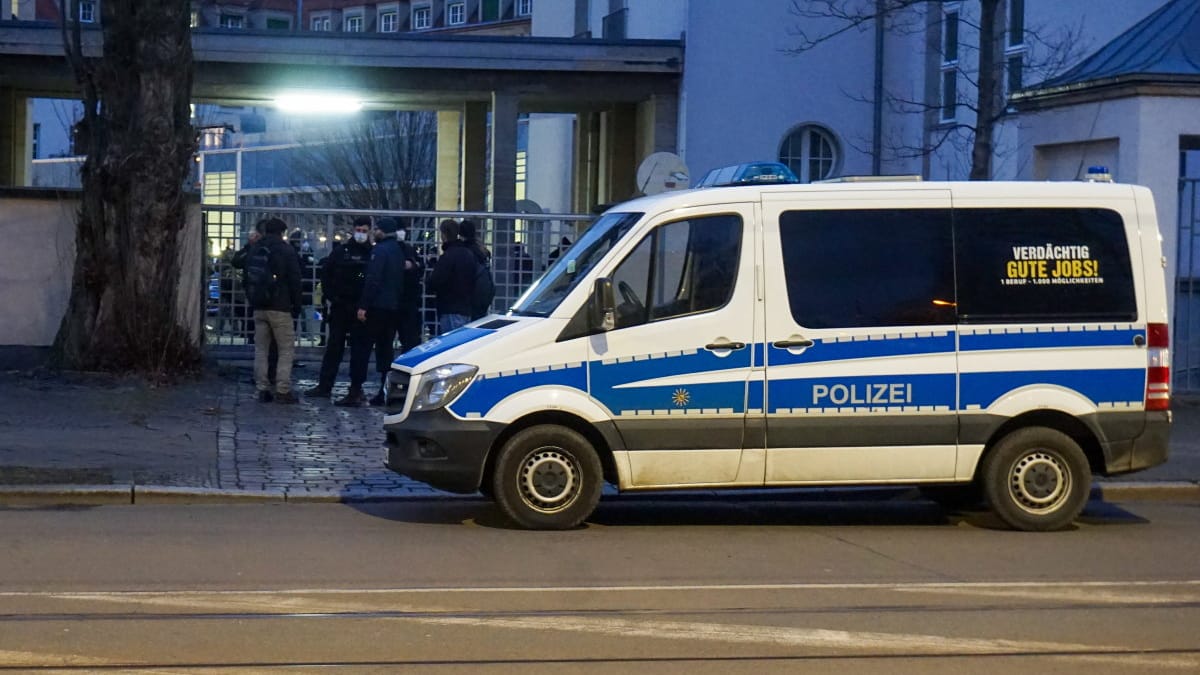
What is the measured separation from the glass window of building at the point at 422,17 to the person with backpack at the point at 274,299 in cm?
5830

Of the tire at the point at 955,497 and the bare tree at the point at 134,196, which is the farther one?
the bare tree at the point at 134,196

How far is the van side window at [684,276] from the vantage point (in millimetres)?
9867

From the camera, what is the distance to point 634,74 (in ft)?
93.5

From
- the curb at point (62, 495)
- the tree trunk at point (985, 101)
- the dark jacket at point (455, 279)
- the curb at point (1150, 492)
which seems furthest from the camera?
the tree trunk at point (985, 101)

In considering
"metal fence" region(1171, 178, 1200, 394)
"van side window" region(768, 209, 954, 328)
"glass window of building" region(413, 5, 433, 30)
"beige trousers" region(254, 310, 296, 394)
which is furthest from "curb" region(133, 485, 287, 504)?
"glass window of building" region(413, 5, 433, 30)

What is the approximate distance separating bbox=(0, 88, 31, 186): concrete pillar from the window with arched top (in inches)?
588

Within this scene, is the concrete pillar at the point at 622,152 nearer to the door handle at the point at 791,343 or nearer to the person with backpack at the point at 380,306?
the person with backpack at the point at 380,306

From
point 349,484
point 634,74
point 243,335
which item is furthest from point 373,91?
point 349,484

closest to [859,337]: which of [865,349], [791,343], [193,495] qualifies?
[865,349]

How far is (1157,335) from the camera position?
401 inches

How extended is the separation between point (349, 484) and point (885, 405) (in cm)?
400

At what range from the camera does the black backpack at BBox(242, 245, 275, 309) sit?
15438 millimetres

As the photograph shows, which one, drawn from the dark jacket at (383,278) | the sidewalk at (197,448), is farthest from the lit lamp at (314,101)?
the dark jacket at (383,278)

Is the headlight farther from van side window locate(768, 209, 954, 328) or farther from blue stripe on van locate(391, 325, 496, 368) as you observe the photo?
van side window locate(768, 209, 954, 328)
